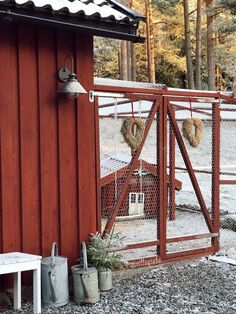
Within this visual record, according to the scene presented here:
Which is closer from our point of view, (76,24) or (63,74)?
(76,24)

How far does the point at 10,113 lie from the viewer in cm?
417

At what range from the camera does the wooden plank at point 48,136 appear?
4.38 metres

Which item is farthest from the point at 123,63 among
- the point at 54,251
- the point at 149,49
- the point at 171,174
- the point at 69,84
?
the point at 54,251

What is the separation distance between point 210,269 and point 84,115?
7.65 ft

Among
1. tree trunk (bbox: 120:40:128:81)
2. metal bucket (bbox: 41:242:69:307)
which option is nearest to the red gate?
metal bucket (bbox: 41:242:69:307)

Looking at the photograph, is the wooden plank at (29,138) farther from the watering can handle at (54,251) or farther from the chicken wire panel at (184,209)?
the chicken wire panel at (184,209)

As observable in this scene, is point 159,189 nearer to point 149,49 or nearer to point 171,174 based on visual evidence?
point 171,174

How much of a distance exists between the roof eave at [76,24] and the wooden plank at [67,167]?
0.37 metres

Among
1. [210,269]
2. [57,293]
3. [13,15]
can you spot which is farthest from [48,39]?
[210,269]

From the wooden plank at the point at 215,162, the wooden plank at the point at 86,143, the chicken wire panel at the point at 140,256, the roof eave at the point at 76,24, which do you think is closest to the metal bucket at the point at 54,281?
the wooden plank at the point at 86,143

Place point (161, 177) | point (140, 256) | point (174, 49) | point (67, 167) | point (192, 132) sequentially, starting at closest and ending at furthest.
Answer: point (67, 167) < point (161, 177) < point (140, 256) < point (192, 132) < point (174, 49)

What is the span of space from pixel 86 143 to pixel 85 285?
1381 mm

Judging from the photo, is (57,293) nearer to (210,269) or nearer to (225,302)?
(225,302)

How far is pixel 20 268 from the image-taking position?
384 centimetres
